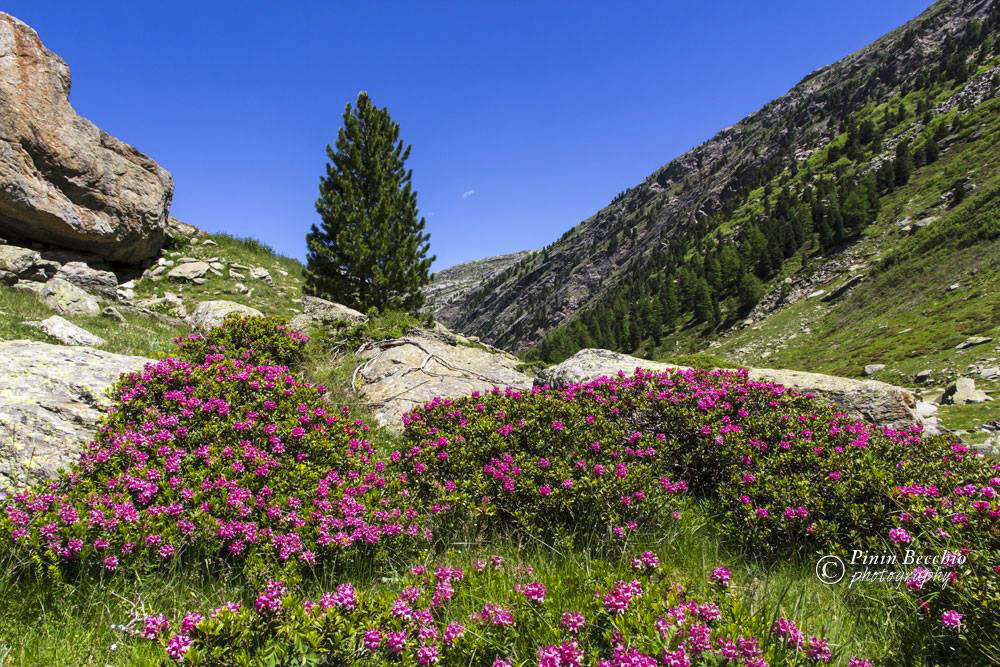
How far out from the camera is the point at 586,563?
4039 millimetres

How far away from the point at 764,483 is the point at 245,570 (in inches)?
208

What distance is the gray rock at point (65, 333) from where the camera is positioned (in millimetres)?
9242

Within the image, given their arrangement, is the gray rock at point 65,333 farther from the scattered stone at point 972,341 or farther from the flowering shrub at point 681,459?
the scattered stone at point 972,341

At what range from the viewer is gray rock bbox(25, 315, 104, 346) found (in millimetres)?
9242

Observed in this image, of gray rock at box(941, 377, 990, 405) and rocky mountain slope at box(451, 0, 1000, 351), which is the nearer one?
gray rock at box(941, 377, 990, 405)

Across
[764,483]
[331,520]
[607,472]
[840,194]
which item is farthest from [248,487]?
[840,194]

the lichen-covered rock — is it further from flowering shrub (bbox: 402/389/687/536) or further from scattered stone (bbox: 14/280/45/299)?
flowering shrub (bbox: 402/389/687/536)

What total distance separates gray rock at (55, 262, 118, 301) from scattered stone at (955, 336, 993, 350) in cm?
5012

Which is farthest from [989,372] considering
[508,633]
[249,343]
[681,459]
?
[249,343]

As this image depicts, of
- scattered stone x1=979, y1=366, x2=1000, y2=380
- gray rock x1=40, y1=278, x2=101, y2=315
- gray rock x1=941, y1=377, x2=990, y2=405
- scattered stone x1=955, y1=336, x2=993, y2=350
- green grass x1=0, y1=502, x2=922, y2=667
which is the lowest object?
gray rock x1=941, y1=377, x2=990, y2=405

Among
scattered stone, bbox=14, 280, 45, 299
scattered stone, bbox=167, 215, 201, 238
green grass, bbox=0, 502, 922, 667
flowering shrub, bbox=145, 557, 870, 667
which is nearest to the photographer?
flowering shrub, bbox=145, 557, 870, 667

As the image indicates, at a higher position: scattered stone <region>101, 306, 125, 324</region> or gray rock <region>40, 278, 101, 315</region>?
gray rock <region>40, 278, 101, 315</region>

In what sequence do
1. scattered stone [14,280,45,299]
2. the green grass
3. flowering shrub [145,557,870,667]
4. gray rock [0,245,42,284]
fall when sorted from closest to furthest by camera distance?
flowering shrub [145,557,870,667] → the green grass → scattered stone [14,280,45,299] → gray rock [0,245,42,284]

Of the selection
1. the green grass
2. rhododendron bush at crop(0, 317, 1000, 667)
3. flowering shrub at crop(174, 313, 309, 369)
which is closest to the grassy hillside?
flowering shrub at crop(174, 313, 309, 369)
